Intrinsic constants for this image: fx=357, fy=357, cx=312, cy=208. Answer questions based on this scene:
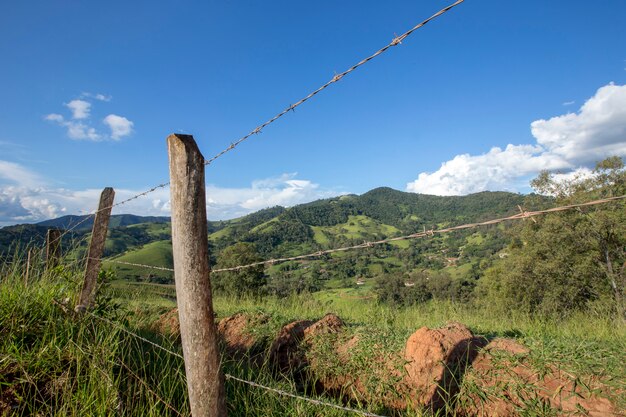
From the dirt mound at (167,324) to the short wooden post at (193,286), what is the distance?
482cm

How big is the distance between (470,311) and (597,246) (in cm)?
2368

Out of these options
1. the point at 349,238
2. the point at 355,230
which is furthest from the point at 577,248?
the point at 355,230

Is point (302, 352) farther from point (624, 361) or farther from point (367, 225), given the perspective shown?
A: point (367, 225)

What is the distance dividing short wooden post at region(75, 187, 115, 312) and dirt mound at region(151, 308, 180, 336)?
2373 millimetres

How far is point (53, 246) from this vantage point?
5871 mm

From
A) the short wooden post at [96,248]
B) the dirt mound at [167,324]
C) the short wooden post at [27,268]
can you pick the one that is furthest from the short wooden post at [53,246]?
the dirt mound at [167,324]

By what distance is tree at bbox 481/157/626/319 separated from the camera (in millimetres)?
23562

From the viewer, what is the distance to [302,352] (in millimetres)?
4980

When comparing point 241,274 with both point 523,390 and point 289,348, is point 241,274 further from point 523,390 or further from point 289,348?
point 523,390

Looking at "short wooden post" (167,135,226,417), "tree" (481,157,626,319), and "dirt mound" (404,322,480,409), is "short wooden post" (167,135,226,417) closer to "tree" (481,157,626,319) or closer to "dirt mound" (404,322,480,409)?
"dirt mound" (404,322,480,409)

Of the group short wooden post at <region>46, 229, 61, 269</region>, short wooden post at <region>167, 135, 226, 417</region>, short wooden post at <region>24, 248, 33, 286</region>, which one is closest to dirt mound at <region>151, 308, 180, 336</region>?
short wooden post at <region>46, 229, 61, 269</region>

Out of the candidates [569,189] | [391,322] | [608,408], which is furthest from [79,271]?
[569,189]

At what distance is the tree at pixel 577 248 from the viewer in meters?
23.6

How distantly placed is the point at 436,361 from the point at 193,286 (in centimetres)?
290
